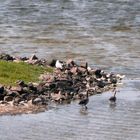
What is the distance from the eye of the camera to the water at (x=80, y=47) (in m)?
22.6

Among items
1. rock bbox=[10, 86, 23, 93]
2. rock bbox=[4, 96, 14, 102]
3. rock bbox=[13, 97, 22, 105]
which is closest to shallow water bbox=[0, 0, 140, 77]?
rock bbox=[10, 86, 23, 93]

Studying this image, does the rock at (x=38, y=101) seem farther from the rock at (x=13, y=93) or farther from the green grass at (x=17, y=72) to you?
the green grass at (x=17, y=72)

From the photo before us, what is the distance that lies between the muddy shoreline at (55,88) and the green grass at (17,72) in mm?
367

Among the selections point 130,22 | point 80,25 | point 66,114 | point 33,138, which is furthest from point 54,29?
point 33,138

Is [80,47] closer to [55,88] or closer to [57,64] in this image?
[57,64]

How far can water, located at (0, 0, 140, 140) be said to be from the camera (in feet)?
74.3

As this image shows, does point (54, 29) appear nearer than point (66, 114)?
No

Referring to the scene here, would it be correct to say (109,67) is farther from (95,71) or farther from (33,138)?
(33,138)

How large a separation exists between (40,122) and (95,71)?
9.93 m

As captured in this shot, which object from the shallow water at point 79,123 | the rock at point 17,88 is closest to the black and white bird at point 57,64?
the shallow water at point 79,123

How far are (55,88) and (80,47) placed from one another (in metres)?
19.2

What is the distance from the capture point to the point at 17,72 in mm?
29984

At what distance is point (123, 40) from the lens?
51656mm

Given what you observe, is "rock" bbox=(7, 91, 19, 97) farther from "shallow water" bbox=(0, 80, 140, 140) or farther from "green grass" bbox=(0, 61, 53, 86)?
"shallow water" bbox=(0, 80, 140, 140)
